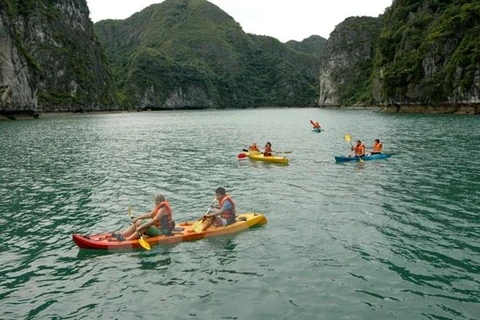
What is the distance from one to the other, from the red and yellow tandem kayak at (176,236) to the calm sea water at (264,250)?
0.99 feet

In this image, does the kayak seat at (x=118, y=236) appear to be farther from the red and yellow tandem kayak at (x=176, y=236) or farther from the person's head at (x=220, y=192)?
the person's head at (x=220, y=192)

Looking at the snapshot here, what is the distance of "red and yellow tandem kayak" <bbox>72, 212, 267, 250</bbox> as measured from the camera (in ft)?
45.1

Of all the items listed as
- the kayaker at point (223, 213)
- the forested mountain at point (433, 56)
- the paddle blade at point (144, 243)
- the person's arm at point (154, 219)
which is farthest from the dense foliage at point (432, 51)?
the paddle blade at point (144, 243)

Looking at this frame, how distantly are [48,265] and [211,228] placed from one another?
526 cm

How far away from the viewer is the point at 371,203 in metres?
19.1

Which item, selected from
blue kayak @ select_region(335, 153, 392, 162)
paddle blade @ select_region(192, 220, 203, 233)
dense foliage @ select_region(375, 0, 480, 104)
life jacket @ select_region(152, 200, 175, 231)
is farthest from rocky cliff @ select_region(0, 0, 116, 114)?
life jacket @ select_region(152, 200, 175, 231)

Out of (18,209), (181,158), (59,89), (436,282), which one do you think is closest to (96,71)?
(59,89)

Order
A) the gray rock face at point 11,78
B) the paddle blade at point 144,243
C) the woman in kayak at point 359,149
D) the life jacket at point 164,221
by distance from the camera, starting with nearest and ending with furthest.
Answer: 1. the paddle blade at point 144,243
2. the life jacket at point 164,221
3. the woman in kayak at point 359,149
4. the gray rock face at point 11,78

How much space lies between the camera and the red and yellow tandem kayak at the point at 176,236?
13.8m

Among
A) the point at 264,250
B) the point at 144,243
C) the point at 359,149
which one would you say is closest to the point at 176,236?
the point at 144,243

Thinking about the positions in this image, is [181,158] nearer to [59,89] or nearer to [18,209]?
[18,209]

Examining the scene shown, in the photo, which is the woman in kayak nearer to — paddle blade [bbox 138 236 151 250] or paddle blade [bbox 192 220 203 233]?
paddle blade [bbox 192 220 203 233]

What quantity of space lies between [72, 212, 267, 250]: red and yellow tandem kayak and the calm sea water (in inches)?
11.9

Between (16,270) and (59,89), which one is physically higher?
(59,89)
